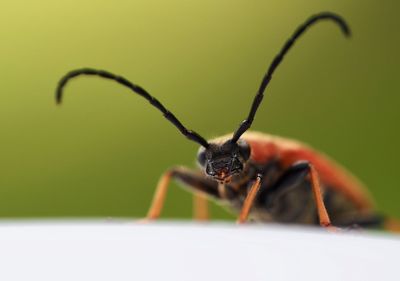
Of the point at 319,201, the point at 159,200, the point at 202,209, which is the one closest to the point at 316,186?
the point at 319,201

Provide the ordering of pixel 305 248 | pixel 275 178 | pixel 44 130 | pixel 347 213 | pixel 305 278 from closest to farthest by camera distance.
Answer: pixel 305 278
pixel 305 248
pixel 275 178
pixel 347 213
pixel 44 130

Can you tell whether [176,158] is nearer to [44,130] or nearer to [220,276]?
[44,130]

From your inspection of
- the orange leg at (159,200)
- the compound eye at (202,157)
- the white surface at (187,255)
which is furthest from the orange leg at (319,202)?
the orange leg at (159,200)

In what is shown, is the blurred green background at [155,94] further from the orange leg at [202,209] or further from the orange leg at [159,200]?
the orange leg at [159,200]

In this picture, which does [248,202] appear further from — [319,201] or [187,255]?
[187,255]

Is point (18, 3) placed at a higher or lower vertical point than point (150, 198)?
higher

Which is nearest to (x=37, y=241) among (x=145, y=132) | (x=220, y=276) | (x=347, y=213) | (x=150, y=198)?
(x=220, y=276)

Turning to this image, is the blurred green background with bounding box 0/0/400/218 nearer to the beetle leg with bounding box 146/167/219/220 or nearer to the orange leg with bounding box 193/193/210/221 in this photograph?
Answer: the orange leg with bounding box 193/193/210/221
